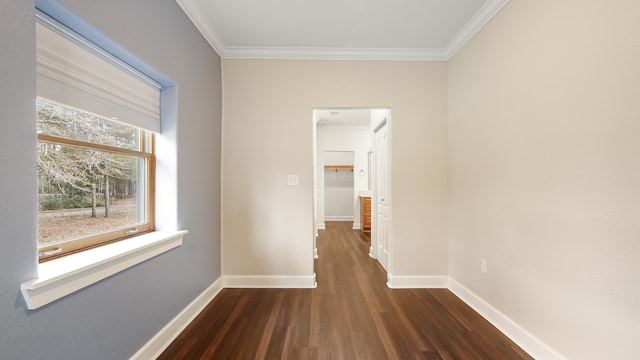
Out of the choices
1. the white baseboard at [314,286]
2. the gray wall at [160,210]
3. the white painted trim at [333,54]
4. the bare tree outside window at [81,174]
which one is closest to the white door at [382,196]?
the white baseboard at [314,286]

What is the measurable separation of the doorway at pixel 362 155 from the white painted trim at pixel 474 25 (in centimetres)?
91

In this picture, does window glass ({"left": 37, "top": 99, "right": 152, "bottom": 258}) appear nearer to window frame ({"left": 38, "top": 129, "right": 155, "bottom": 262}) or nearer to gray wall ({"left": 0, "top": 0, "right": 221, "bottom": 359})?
window frame ({"left": 38, "top": 129, "right": 155, "bottom": 262})

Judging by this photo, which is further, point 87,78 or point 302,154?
point 302,154

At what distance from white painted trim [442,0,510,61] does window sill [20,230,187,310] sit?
3.06m

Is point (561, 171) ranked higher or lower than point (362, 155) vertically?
lower

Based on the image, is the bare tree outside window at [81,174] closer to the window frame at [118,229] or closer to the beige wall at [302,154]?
the window frame at [118,229]

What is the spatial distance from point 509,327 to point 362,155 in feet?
16.1

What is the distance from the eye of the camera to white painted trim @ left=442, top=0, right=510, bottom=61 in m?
1.89

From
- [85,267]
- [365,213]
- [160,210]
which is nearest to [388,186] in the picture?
[160,210]

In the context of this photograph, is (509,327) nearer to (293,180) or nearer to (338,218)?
(293,180)

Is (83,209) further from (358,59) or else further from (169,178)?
(358,59)

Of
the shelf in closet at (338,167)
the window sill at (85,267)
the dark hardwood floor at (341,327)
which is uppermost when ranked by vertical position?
the shelf in closet at (338,167)

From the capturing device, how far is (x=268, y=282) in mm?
2598

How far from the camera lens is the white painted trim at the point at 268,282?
8.50ft
